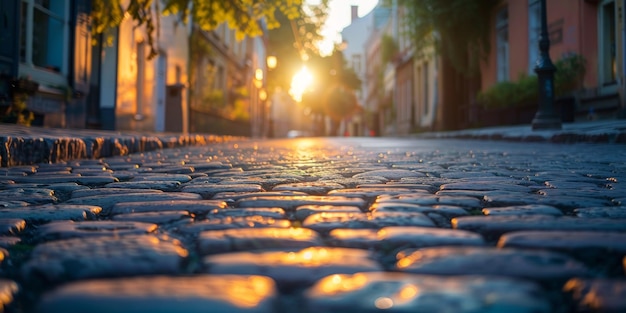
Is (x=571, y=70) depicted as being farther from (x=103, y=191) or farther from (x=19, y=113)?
(x=103, y=191)

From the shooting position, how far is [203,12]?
8.48 meters

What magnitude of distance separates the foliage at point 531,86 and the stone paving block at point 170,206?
11.3 meters

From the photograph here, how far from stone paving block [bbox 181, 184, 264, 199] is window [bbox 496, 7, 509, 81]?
14759 mm

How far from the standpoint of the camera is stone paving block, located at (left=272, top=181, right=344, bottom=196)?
2.99 metres

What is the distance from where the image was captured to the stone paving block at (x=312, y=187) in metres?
2.99

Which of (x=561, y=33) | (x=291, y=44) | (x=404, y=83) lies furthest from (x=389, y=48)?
(x=561, y=33)

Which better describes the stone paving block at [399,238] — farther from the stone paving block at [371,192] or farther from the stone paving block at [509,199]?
the stone paving block at [371,192]

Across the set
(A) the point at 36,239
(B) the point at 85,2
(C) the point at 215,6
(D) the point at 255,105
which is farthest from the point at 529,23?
(D) the point at 255,105

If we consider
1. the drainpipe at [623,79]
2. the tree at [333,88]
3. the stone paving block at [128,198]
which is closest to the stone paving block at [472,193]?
the stone paving block at [128,198]

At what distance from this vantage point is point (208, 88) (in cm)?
2006

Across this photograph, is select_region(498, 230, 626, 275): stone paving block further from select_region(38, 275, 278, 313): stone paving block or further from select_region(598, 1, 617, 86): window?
select_region(598, 1, 617, 86): window

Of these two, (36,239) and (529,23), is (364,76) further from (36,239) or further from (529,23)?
(36,239)

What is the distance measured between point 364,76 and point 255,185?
55.7 m

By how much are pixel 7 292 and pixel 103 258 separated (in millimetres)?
249
